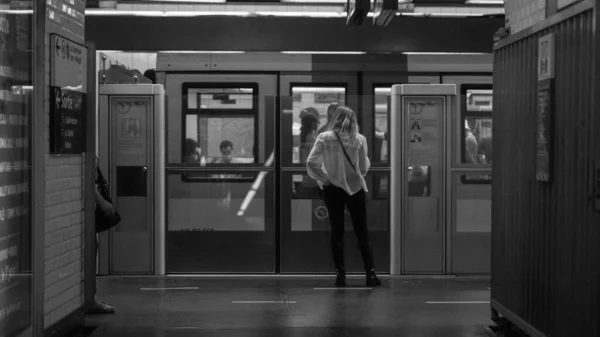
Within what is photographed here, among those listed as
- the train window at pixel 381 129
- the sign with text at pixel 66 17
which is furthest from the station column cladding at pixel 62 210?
the train window at pixel 381 129

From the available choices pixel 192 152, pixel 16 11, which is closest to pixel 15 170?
pixel 16 11

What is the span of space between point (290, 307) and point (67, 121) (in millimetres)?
2408

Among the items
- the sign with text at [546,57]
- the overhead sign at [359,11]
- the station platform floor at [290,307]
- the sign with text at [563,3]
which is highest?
the overhead sign at [359,11]

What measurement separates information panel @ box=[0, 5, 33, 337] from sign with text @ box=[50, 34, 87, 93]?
0.55 m

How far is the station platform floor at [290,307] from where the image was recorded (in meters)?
5.87

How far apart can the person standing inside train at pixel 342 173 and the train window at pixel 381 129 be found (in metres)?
0.87

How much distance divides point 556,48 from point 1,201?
114 inches

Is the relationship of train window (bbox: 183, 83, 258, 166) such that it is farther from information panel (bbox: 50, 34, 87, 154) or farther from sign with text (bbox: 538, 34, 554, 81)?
sign with text (bbox: 538, 34, 554, 81)

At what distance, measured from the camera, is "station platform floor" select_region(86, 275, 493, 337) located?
587 cm

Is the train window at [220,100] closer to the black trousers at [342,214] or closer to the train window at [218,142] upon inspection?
the train window at [218,142]

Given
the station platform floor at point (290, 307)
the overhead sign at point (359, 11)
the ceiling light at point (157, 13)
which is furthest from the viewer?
the ceiling light at point (157, 13)

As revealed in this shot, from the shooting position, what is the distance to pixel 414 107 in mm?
8688

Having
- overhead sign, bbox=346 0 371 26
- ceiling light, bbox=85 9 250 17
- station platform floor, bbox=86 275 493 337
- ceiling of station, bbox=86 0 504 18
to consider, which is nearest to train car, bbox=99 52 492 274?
station platform floor, bbox=86 275 493 337

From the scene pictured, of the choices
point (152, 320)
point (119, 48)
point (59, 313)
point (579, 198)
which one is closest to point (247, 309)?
point (152, 320)
